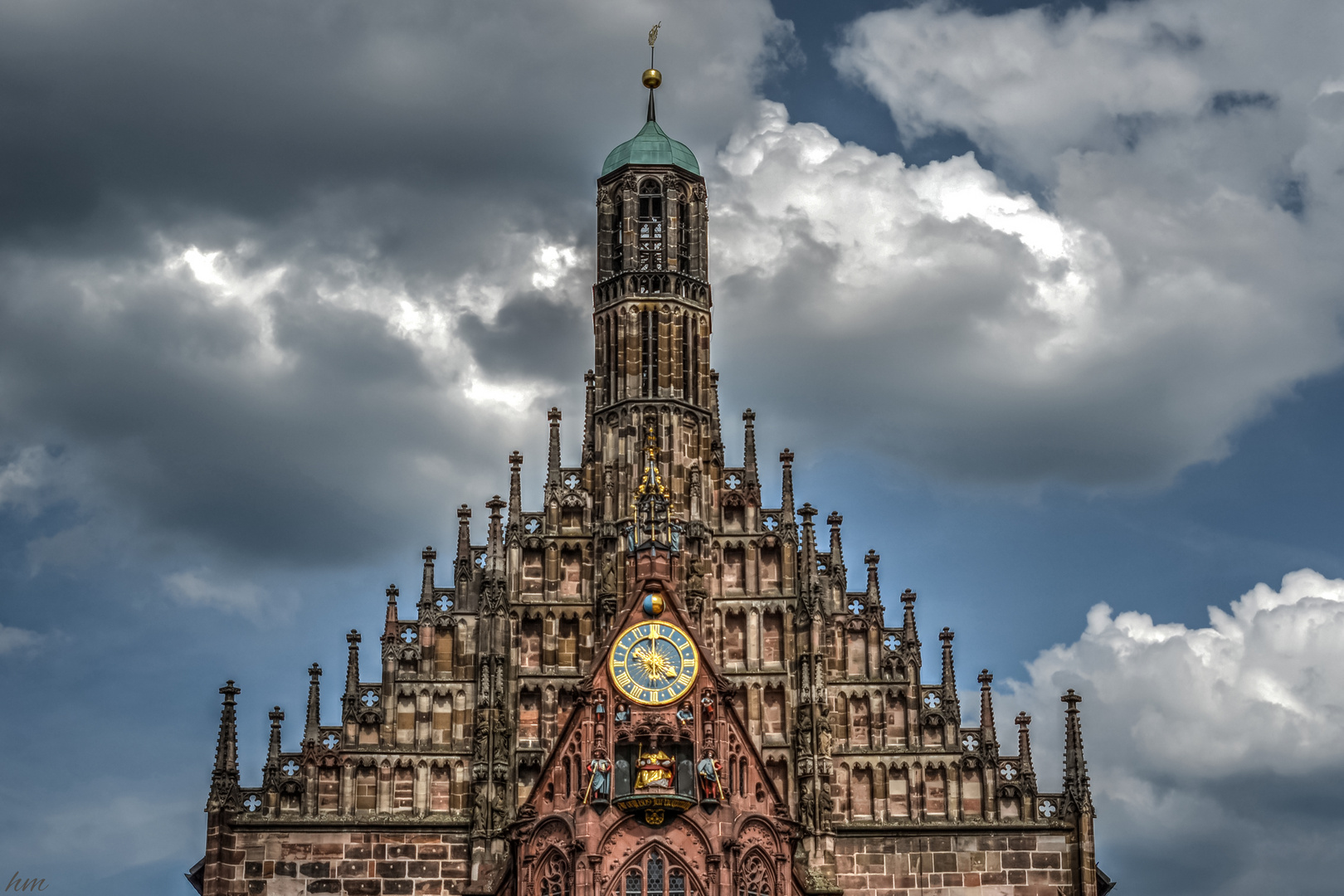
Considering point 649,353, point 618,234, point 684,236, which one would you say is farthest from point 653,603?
point 618,234

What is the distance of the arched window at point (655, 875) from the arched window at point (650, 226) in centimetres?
1976

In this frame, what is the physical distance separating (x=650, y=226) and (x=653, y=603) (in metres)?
14.6

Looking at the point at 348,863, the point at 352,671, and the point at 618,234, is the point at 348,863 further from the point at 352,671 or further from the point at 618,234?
the point at 618,234

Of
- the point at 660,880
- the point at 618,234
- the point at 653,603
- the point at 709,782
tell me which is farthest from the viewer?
the point at 618,234

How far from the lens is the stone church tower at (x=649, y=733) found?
59031mm

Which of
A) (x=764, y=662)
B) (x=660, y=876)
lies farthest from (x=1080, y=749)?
(x=660, y=876)

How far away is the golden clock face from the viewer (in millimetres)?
59688

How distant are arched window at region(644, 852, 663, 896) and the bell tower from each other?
1159 centimetres

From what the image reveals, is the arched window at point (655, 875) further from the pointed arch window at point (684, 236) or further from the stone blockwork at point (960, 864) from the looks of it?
the pointed arch window at point (684, 236)

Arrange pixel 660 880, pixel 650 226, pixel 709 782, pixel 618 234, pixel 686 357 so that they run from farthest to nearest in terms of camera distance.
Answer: pixel 618 234 → pixel 650 226 → pixel 686 357 → pixel 709 782 → pixel 660 880

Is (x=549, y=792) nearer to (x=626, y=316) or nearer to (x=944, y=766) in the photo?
(x=944, y=766)

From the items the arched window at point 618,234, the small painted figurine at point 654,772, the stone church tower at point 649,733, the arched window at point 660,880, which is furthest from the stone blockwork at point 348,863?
the arched window at point 618,234

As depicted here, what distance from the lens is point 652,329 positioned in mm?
68250

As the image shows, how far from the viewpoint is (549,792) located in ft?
Result: 196
